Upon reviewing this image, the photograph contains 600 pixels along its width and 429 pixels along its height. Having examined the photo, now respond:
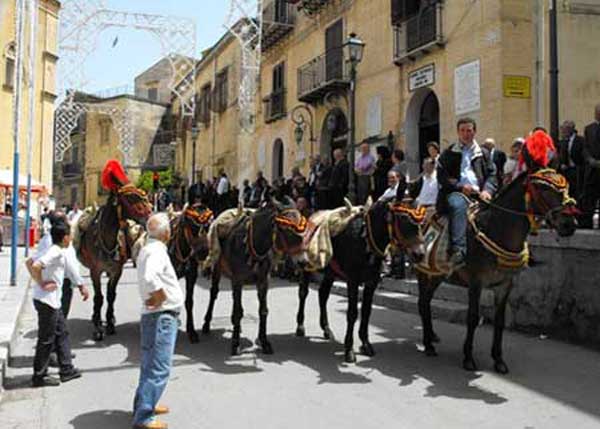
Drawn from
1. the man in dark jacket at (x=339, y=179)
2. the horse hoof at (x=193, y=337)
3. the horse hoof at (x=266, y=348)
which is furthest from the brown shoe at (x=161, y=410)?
the man in dark jacket at (x=339, y=179)

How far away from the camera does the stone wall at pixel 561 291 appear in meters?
8.52

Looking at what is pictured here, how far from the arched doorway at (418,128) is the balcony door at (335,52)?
3.83 meters

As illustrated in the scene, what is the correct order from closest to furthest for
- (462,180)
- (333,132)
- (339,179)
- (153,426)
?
1. (153,426)
2. (462,180)
3. (339,179)
4. (333,132)

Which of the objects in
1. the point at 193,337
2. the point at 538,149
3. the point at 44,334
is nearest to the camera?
the point at 44,334

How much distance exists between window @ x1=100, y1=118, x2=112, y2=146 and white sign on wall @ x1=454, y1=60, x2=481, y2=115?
46239 millimetres

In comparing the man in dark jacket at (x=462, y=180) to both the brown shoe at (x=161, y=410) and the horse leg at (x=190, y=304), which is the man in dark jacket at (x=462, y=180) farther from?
the horse leg at (x=190, y=304)

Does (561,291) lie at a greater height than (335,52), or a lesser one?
lesser

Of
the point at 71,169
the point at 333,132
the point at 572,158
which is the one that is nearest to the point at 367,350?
the point at 572,158

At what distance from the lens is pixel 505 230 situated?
281 inches

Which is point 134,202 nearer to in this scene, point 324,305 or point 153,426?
point 324,305

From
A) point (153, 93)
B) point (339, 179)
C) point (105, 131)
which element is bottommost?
point (339, 179)

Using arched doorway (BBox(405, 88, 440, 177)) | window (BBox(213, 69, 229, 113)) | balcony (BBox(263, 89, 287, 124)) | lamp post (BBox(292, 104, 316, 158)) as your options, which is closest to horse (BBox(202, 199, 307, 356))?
arched doorway (BBox(405, 88, 440, 177))

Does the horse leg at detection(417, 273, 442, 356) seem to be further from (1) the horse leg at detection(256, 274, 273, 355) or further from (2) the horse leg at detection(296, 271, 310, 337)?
(1) the horse leg at detection(256, 274, 273, 355)

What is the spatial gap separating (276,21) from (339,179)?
15.0 m
